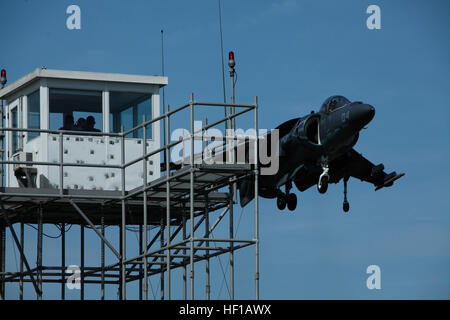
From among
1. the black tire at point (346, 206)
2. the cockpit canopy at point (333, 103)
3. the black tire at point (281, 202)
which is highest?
the cockpit canopy at point (333, 103)

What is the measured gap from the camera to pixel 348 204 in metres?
49.8

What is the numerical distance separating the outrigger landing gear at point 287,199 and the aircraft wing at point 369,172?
4071mm

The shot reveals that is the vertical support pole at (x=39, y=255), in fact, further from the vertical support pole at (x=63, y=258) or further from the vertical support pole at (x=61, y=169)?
the vertical support pole at (x=63, y=258)

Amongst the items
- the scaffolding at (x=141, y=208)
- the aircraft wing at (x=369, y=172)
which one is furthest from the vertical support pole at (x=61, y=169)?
the aircraft wing at (x=369, y=172)

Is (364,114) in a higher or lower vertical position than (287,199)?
higher

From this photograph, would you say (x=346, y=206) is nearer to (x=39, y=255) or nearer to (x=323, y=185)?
(x=323, y=185)

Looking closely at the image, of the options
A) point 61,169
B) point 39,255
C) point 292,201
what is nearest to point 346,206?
point 292,201

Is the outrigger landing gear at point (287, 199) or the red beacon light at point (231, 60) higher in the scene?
the red beacon light at point (231, 60)

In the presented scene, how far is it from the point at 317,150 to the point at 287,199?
2.60m

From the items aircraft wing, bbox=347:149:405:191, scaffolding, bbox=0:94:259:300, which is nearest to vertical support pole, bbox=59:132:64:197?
scaffolding, bbox=0:94:259:300

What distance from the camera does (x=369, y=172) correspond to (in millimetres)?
55969

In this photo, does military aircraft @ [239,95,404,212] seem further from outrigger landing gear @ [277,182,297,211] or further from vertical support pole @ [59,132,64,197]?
vertical support pole @ [59,132,64,197]

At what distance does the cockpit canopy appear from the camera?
1953 inches

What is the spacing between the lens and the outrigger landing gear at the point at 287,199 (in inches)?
2021
